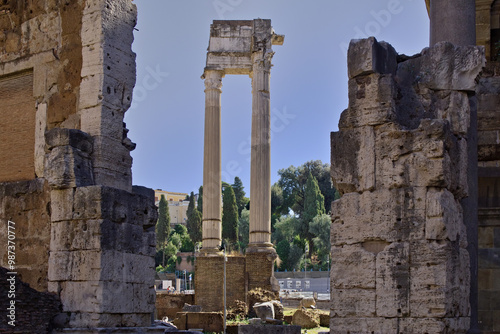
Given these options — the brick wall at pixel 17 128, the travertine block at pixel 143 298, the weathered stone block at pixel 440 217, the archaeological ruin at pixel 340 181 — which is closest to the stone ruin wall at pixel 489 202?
the archaeological ruin at pixel 340 181

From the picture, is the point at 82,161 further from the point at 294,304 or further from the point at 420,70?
the point at 294,304

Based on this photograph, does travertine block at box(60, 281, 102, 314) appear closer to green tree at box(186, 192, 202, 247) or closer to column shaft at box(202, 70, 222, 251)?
column shaft at box(202, 70, 222, 251)

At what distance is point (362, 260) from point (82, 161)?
405 cm

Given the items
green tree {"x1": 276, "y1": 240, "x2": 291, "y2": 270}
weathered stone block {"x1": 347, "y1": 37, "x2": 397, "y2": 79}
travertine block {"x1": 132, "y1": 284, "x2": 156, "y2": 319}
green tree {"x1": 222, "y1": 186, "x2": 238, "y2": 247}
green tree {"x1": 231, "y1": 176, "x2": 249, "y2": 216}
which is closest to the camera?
weathered stone block {"x1": 347, "y1": 37, "x2": 397, "y2": 79}

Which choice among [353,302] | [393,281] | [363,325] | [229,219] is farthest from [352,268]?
[229,219]

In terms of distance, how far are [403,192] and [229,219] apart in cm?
4745

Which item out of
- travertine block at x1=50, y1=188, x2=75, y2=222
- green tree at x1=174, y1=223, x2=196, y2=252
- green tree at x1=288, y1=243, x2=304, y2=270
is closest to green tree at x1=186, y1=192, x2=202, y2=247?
green tree at x1=174, y1=223, x2=196, y2=252

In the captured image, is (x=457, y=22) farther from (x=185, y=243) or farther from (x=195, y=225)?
(x=185, y=243)

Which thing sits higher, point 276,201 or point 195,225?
point 276,201

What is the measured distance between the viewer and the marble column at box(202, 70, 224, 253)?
85.0 ft

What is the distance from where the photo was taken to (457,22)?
28.9 ft

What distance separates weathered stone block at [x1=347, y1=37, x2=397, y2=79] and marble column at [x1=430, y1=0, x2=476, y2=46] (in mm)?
2378

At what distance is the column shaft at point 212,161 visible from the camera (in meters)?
25.9

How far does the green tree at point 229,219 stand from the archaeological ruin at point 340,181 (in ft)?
137
